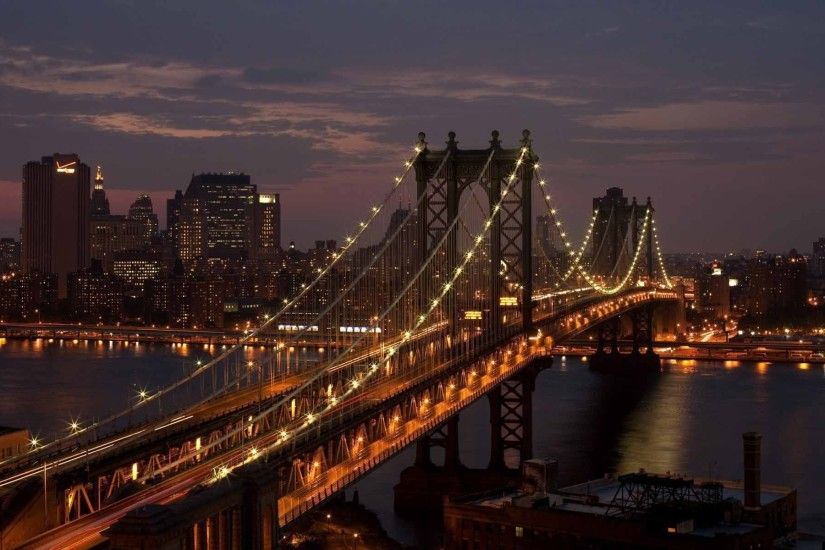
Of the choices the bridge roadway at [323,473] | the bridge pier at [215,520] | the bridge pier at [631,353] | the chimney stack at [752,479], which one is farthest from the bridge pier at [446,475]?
the bridge pier at [631,353]

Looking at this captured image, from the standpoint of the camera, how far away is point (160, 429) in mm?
24828

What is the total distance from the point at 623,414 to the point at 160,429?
2530 centimetres

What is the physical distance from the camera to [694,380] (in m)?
59.4

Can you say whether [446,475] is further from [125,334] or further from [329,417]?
[125,334]

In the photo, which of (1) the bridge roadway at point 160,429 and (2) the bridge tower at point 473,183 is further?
(2) the bridge tower at point 473,183

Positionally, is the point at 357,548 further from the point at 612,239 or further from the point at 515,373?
the point at 612,239

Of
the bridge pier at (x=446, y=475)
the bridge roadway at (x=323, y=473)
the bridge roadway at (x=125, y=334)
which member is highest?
the bridge roadway at (x=323, y=473)

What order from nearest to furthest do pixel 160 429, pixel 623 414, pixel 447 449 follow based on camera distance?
pixel 160 429 → pixel 447 449 → pixel 623 414

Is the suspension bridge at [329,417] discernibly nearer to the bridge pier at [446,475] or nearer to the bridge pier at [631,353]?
the bridge pier at [446,475]

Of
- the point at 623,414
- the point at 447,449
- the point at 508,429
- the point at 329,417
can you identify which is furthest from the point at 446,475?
the point at 623,414

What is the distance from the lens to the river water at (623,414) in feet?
114

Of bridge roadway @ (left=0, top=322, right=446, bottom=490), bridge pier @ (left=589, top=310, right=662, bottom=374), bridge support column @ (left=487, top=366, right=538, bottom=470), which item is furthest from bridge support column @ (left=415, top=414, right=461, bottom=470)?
bridge pier @ (left=589, top=310, right=662, bottom=374)

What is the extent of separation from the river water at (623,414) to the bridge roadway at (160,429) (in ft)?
9.20

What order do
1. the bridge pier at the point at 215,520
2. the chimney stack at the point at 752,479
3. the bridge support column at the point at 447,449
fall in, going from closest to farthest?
1. the bridge pier at the point at 215,520
2. the chimney stack at the point at 752,479
3. the bridge support column at the point at 447,449
